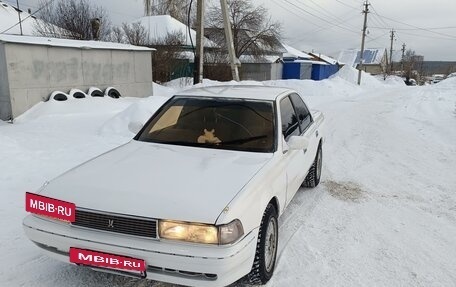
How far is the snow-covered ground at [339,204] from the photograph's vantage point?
325cm

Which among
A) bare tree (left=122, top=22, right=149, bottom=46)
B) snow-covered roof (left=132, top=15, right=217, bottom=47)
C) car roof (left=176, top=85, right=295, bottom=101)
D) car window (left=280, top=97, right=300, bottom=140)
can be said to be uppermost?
snow-covered roof (left=132, top=15, right=217, bottom=47)

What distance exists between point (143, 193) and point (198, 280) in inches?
26.8

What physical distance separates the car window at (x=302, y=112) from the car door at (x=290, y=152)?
18 centimetres

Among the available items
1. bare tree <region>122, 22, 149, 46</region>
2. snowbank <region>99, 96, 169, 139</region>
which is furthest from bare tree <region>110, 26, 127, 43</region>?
snowbank <region>99, 96, 169, 139</region>

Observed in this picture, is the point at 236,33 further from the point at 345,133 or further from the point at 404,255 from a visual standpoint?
the point at 404,255

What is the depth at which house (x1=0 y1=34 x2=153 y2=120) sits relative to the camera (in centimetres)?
945

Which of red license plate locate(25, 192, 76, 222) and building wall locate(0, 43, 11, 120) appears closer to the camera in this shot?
red license plate locate(25, 192, 76, 222)

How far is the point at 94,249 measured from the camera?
2.59 metres

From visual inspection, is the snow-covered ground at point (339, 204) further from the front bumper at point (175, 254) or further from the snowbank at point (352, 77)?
the snowbank at point (352, 77)

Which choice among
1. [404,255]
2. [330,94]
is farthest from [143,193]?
[330,94]

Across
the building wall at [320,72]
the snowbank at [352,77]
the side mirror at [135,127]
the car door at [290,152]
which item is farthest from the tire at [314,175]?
the snowbank at [352,77]

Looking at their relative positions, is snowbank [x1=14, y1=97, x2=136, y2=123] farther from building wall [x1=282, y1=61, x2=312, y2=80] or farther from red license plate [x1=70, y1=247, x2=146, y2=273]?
building wall [x1=282, y1=61, x2=312, y2=80]

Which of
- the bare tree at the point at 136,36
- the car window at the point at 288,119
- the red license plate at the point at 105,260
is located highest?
the bare tree at the point at 136,36

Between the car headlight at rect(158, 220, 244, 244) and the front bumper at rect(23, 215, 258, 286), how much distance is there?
0.12ft
